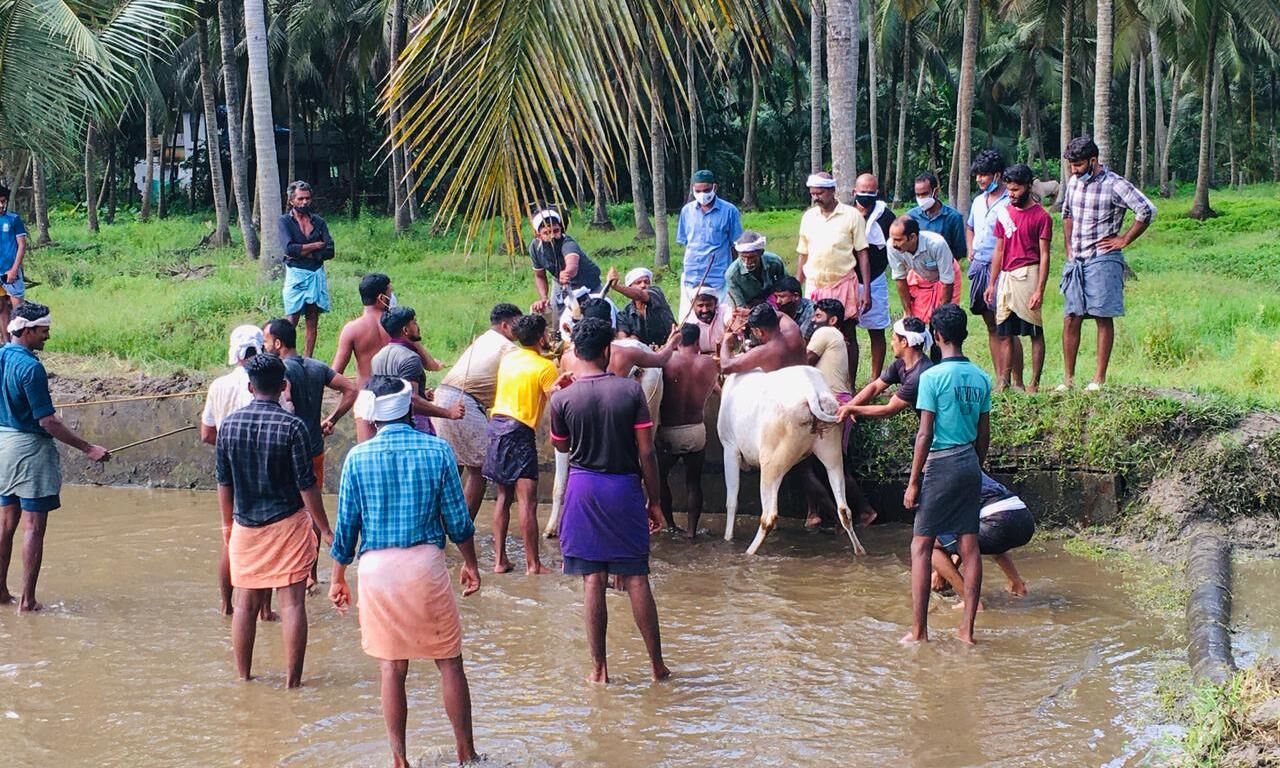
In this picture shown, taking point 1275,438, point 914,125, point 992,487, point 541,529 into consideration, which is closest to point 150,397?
point 541,529

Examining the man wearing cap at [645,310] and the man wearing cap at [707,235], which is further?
the man wearing cap at [707,235]

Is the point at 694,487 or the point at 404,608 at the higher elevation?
the point at 404,608

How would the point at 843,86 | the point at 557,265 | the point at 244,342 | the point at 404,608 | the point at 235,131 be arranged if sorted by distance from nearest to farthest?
the point at 404,608
the point at 244,342
the point at 557,265
the point at 843,86
the point at 235,131

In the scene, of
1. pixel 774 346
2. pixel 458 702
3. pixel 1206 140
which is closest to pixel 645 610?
pixel 458 702

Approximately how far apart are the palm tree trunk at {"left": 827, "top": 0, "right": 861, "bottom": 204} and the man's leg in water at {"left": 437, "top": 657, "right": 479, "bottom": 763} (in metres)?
7.21

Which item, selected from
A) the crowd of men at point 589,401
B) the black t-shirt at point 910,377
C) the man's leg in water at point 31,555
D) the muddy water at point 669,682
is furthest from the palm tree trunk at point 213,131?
the black t-shirt at point 910,377

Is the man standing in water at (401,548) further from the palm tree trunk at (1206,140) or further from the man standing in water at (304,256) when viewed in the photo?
the palm tree trunk at (1206,140)

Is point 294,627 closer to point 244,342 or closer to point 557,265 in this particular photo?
point 244,342

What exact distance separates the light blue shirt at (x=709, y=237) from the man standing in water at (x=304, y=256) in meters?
3.21

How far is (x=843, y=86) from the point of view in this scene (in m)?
11.7

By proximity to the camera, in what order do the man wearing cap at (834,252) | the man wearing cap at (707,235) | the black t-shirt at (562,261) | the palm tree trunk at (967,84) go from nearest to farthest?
1. the man wearing cap at (834,252)
2. the black t-shirt at (562,261)
3. the man wearing cap at (707,235)
4. the palm tree trunk at (967,84)

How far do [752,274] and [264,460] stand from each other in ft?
14.9

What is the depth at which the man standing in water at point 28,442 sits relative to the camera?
8367 mm

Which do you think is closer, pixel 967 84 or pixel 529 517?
pixel 529 517
